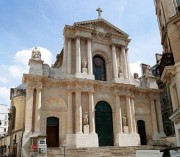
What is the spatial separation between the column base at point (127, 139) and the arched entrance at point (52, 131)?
19.3 ft

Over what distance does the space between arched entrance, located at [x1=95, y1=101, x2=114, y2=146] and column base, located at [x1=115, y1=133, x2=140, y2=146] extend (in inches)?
30.2

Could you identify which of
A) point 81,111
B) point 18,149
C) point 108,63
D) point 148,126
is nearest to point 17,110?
point 18,149

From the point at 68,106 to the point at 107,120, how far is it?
4.41m

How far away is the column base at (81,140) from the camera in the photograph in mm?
19555

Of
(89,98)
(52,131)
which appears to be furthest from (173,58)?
(52,131)

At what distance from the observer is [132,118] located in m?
23.2

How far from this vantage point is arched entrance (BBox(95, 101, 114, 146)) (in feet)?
71.1

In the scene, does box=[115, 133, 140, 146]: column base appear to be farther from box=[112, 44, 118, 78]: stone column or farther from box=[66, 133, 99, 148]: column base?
box=[112, 44, 118, 78]: stone column

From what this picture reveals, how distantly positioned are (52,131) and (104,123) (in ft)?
17.3

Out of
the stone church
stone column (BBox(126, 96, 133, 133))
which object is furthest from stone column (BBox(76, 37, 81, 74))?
stone column (BBox(126, 96, 133, 133))

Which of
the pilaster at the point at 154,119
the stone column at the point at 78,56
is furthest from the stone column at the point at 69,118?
the pilaster at the point at 154,119

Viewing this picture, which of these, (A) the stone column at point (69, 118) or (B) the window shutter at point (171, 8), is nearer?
(B) the window shutter at point (171, 8)

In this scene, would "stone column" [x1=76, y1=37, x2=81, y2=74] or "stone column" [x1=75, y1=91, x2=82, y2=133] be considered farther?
"stone column" [x1=76, y1=37, x2=81, y2=74]

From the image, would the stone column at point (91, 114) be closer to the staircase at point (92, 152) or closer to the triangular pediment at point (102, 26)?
the staircase at point (92, 152)
